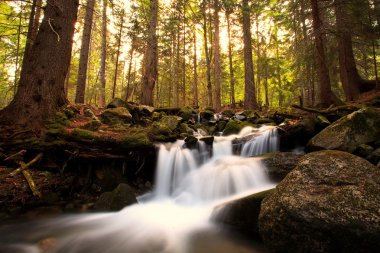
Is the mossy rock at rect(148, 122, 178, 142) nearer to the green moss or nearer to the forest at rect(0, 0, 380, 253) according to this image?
the forest at rect(0, 0, 380, 253)

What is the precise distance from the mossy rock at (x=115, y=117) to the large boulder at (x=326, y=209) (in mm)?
6437

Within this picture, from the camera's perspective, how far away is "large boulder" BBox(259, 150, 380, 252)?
10.3 feet

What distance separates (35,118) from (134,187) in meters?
3.25

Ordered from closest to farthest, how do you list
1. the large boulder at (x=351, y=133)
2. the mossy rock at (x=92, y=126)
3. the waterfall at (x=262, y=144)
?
the large boulder at (x=351, y=133)
the mossy rock at (x=92, y=126)
the waterfall at (x=262, y=144)

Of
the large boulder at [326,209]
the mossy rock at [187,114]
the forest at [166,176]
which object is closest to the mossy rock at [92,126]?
the forest at [166,176]

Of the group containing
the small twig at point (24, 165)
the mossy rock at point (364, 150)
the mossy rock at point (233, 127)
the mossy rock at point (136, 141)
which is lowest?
the small twig at point (24, 165)

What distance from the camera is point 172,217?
600 centimetres

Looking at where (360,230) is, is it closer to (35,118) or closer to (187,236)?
(187,236)

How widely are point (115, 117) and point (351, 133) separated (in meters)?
7.41

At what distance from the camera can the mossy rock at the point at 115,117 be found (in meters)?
8.94

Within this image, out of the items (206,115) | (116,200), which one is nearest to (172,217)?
(116,200)

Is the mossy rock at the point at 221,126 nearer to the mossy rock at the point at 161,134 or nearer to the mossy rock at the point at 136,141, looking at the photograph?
the mossy rock at the point at 161,134

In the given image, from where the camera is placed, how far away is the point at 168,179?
25.7 ft

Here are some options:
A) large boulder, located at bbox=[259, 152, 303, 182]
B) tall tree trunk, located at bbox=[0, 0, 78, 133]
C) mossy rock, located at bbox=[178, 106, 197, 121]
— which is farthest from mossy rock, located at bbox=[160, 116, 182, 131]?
large boulder, located at bbox=[259, 152, 303, 182]
